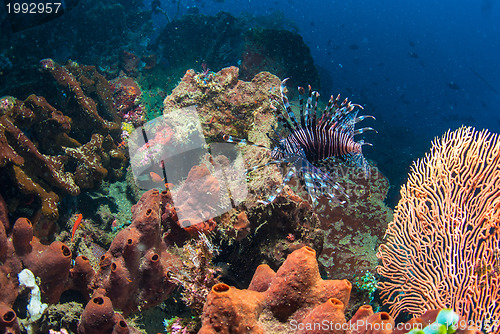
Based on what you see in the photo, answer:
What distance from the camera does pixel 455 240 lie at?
139 inches

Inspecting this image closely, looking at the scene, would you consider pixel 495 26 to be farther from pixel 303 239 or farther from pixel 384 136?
pixel 303 239

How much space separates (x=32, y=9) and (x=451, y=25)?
302 ft

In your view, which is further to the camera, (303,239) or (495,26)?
(495,26)

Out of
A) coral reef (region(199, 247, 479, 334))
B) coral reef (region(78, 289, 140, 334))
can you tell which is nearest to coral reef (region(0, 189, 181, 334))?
coral reef (region(78, 289, 140, 334))

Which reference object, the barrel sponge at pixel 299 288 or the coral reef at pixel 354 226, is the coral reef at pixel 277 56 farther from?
the barrel sponge at pixel 299 288

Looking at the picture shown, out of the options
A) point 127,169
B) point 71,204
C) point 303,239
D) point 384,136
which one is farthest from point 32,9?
point 384,136

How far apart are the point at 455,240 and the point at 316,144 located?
2.37 m

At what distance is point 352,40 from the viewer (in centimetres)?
6619

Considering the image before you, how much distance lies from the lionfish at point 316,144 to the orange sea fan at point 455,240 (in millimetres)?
1340

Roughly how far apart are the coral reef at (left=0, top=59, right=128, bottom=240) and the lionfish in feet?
9.36

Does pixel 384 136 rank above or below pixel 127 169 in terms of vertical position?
above

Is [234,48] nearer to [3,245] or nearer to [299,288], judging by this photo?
[3,245]

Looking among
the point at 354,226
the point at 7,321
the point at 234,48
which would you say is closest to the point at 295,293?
the point at 7,321

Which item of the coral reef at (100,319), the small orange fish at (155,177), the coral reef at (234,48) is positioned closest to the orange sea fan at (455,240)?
the coral reef at (100,319)
